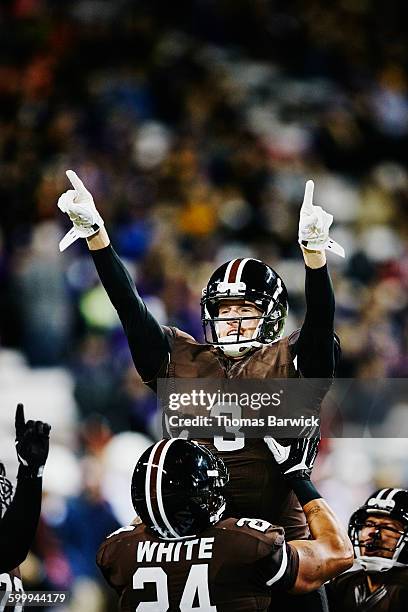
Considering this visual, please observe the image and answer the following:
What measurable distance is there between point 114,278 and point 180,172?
482 cm

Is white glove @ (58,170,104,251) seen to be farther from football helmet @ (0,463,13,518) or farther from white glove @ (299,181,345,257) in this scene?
football helmet @ (0,463,13,518)

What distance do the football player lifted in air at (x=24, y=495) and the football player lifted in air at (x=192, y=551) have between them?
0.30 metres

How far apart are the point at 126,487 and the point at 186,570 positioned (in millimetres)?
1778

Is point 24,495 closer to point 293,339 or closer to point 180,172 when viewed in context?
point 293,339

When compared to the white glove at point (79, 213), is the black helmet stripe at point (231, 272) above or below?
below

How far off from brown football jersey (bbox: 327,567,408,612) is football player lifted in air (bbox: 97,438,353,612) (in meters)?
0.52

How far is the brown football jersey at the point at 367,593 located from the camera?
3.50 metres

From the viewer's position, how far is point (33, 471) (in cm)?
318

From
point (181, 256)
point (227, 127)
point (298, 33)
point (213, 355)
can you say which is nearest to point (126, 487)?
point (213, 355)

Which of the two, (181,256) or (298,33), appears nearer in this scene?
(181,256)

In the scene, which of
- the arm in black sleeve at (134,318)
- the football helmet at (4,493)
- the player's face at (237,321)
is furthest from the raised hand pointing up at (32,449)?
the player's face at (237,321)

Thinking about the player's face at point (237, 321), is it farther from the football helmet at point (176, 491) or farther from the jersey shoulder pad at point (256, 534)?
the jersey shoulder pad at point (256, 534)

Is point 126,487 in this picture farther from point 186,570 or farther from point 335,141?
point 335,141

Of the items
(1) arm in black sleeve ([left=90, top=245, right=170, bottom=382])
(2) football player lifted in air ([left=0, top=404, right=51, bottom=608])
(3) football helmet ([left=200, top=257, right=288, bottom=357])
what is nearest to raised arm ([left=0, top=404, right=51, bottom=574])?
(2) football player lifted in air ([left=0, top=404, right=51, bottom=608])
